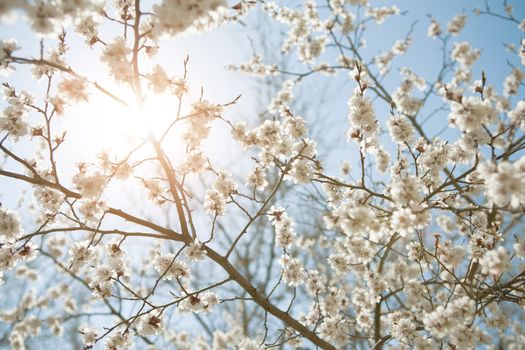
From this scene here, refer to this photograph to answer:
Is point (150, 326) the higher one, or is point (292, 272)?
point (292, 272)

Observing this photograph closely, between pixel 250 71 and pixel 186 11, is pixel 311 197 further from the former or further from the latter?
pixel 250 71

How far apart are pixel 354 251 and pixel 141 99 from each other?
2.52 metres

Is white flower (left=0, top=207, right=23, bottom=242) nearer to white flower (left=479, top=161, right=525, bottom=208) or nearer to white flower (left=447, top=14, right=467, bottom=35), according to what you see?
white flower (left=479, top=161, right=525, bottom=208)

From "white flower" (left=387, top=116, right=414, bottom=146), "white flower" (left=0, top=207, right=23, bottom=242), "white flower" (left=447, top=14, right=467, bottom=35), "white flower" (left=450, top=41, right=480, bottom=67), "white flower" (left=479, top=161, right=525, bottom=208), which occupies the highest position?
"white flower" (left=447, top=14, right=467, bottom=35)

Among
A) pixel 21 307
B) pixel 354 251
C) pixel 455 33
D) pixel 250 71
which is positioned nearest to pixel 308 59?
pixel 250 71

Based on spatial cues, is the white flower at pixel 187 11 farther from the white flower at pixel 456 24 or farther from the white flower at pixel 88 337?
the white flower at pixel 456 24

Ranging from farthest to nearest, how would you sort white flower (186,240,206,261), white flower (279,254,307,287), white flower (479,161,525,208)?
white flower (279,254,307,287)
white flower (186,240,206,261)
white flower (479,161,525,208)

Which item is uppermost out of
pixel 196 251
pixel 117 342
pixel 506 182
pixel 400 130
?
pixel 400 130

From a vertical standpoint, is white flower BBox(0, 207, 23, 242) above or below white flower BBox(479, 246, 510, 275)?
above


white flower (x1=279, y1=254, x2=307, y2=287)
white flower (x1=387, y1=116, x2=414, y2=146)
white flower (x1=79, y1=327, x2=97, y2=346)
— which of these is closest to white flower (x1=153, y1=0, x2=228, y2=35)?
white flower (x1=387, y1=116, x2=414, y2=146)

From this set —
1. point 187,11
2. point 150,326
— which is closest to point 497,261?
point 187,11

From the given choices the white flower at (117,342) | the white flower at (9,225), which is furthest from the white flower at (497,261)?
the white flower at (9,225)

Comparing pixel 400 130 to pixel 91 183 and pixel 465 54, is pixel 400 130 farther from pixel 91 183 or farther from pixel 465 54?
pixel 465 54

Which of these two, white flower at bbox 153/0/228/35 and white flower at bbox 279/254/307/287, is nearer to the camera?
white flower at bbox 153/0/228/35
